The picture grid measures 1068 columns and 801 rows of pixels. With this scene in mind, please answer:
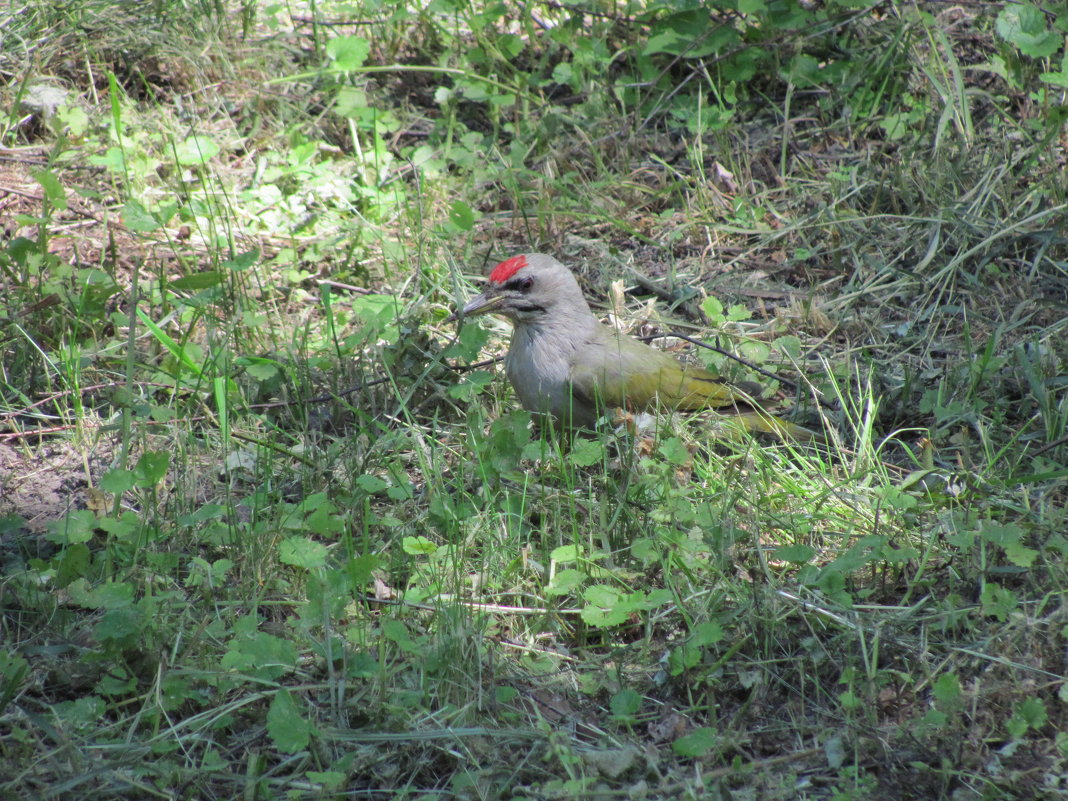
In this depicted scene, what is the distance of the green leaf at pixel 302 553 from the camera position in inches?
132

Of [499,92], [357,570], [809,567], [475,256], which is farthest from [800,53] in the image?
[357,570]

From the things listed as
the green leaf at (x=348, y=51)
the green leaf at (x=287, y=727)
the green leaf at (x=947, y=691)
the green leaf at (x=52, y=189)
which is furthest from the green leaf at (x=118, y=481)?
the green leaf at (x=348, y=51)

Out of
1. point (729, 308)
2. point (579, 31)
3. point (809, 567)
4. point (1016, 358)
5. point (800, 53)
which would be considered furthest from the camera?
point (579, 31)

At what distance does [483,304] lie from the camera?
4.68 m

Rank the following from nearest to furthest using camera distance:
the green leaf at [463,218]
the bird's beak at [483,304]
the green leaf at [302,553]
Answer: the green leaf at [302,553], the bird's beak at [483,304], the green leaf at [463,218]

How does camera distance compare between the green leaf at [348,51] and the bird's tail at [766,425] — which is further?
the green leaf at [348,51]

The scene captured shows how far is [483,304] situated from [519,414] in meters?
0.92

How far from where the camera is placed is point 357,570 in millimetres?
3131

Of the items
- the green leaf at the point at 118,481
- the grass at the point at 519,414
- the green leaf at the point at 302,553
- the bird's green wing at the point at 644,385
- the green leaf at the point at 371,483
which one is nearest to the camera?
the grass at the point at 519,414

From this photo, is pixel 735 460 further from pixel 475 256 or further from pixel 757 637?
pixel 475 256

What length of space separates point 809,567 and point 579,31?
4.36m

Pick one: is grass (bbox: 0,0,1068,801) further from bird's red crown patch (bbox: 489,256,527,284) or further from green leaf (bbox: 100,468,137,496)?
bird's red crown patch (bbox: 489,256,527,284)

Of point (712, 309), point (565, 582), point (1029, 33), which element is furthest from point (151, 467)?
point (1029, 33)

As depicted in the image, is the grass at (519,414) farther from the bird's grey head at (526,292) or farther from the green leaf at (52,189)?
the bird's grey head at (526,292)
